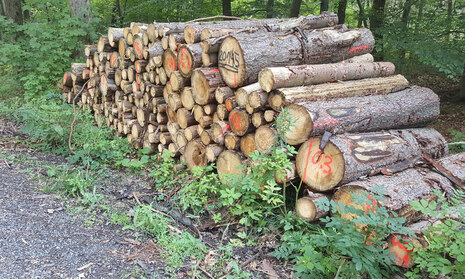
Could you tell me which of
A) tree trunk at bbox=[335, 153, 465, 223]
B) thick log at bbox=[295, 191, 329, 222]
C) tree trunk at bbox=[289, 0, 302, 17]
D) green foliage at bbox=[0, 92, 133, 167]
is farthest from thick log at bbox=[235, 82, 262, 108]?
tree trunk at bbox=[289, 0, 302, 17]

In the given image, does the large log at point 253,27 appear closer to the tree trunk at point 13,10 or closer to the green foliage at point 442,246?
the green foliage at point 442,246

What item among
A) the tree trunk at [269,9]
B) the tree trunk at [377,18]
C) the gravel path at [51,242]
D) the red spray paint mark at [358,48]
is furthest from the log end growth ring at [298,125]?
the tree trunk at [269,9]

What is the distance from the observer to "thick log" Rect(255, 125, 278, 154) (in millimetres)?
3611

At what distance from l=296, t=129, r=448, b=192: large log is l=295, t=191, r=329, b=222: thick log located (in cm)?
12

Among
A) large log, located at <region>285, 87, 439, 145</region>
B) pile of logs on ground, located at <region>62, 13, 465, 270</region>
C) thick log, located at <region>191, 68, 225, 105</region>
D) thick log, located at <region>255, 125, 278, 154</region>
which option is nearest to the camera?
pile of logs on ground, located at <region>62, 13, 465, 270</region>

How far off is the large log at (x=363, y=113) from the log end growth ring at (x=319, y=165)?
0.14 metres

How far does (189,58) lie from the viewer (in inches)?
175

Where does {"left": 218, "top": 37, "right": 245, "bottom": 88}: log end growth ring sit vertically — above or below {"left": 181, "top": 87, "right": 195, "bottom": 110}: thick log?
above

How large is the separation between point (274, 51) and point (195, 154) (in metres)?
1.66

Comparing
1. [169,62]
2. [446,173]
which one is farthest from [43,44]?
[446,173]

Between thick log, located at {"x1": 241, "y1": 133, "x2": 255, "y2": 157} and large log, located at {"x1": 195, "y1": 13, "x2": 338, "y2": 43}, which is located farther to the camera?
large log, located at {"x1": 195, "y1": 13, "x2": 338, "y2": 43}

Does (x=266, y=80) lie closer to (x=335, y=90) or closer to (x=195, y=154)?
(x=335, y=90)

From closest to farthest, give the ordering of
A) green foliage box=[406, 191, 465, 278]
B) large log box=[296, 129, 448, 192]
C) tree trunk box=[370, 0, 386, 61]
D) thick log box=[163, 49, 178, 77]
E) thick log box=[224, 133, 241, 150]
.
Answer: green foliage box=[406, 191, 465, 278] < large log box=[296, 129, 448, 192] < thick log box=[224, 133, 241, 150] < thick log box=[163, 49, 178, 77] < tree trunk box=[370, 0, 386, 61]

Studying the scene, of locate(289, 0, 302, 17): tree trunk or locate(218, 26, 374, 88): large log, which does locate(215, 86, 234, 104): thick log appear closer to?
locate(218, 26, 374, 88): large log
